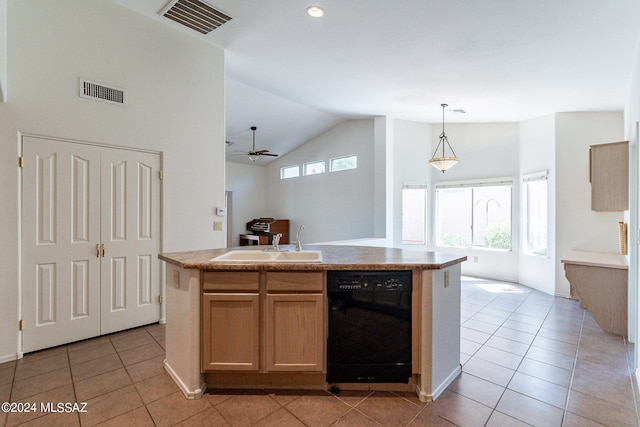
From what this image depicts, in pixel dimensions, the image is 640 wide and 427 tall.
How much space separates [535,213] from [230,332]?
552cm

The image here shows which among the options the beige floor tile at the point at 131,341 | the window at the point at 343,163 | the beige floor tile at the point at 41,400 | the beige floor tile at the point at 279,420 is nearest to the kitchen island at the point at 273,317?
the beige floor tile at the point at 279,420

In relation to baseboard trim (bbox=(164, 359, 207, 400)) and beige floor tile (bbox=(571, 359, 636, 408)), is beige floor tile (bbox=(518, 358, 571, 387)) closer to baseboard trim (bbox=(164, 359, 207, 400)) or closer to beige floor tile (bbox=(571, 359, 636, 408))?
beige floor tile (bbox=(571, 359, 636, 408))

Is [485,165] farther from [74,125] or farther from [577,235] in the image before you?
[74,125]

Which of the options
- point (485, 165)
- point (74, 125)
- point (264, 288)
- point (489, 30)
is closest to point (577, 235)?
point (485, 165)

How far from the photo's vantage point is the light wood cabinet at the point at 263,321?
2.09 metres

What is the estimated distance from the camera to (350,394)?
2143 millimetres

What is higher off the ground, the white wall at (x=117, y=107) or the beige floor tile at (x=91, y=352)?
the white wall at (x=117, y=107)

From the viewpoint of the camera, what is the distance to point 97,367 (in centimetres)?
247

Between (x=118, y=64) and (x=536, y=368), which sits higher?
(x=118, y=64)

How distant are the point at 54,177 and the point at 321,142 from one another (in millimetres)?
5591

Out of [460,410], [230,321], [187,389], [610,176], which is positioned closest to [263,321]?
[230,321]

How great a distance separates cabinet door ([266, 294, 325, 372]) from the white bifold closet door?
6.39 ft

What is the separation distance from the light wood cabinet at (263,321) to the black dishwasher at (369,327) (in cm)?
10

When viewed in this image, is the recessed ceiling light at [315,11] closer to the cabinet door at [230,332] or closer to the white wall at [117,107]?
the white wall at [117,107]
